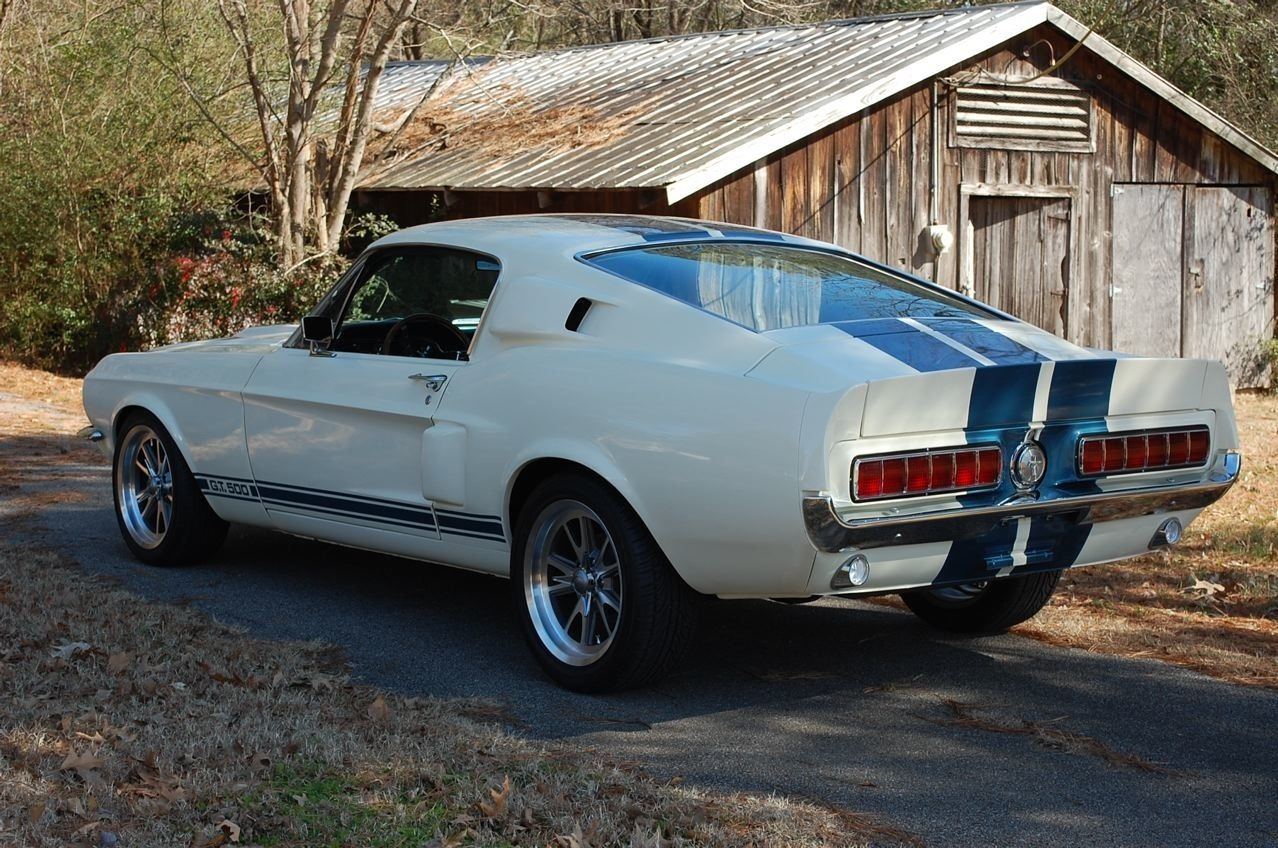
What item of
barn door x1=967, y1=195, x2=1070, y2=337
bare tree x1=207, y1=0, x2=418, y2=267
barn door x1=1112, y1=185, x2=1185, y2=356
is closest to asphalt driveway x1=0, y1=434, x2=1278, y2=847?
bare tree x1=207, y1=0, x2=418, y2=267

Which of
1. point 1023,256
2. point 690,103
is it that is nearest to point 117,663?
point 690,103

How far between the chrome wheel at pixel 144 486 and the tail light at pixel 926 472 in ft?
12.9

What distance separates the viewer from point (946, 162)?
48.9 ft

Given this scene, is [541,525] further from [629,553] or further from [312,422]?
[312,422]

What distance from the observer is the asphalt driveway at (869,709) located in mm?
4137

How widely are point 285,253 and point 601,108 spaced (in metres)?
3.60

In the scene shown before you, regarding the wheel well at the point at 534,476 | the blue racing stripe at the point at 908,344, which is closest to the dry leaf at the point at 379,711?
the wheel well at the point at 534,476

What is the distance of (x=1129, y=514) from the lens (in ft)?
16.4

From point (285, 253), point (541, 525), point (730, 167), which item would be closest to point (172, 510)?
point (541, 525)

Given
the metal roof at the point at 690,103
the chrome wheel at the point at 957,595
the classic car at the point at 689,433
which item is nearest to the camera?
the classic car at the point at 689,433

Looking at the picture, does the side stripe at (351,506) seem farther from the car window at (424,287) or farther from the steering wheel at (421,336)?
the car window at (424,287)

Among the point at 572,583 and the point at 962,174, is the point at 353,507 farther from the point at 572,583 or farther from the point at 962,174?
the point at 962,174

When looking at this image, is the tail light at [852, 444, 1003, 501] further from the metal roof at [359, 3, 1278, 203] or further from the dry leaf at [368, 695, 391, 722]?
the metal roof at [359, 3, 1278, 203]

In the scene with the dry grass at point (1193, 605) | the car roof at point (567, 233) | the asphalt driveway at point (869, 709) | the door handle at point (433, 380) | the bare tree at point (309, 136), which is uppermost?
the bare tree at point (309, 136)
